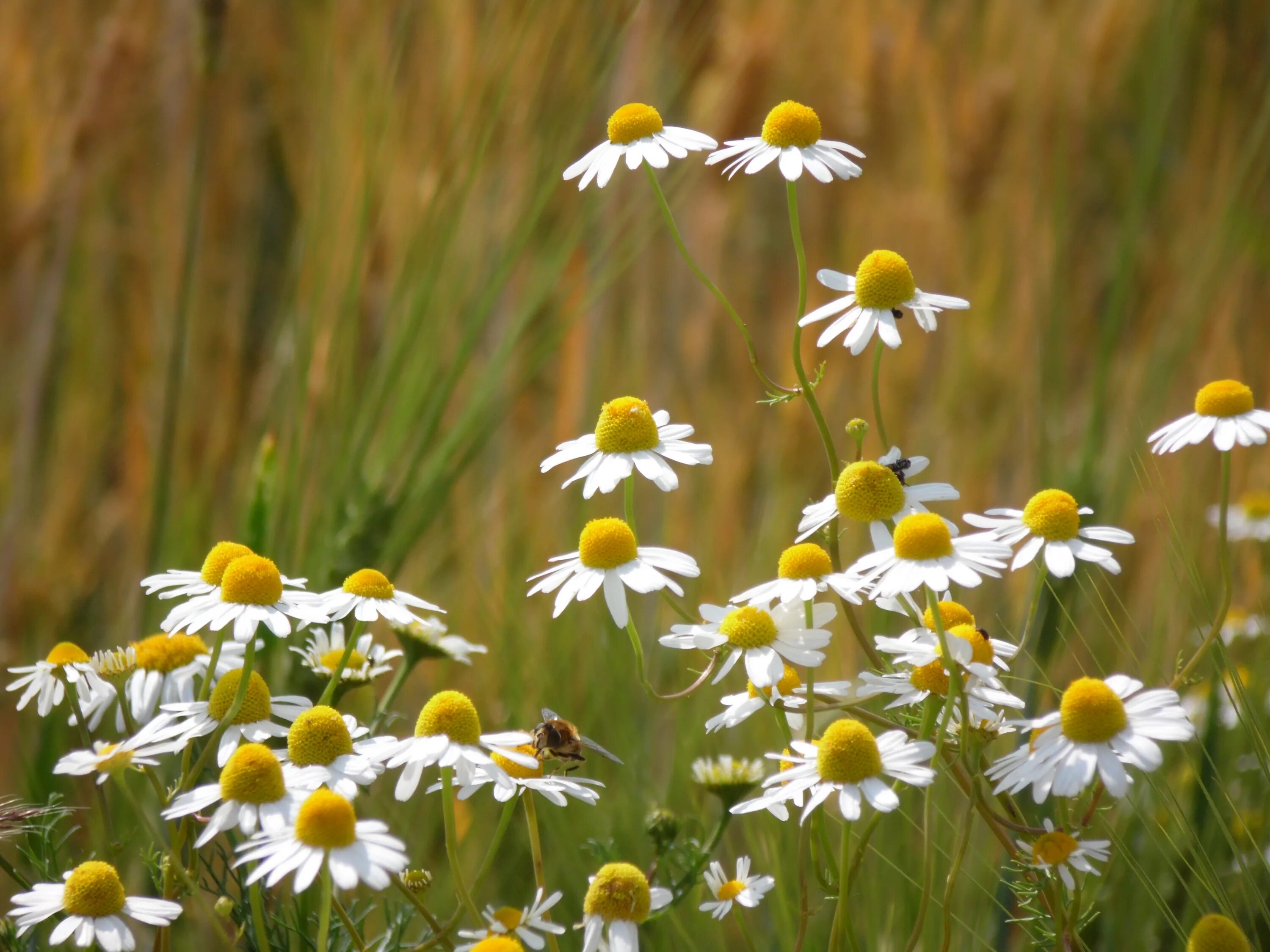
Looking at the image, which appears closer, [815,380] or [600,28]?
[815,380]

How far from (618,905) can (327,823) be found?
0.13m

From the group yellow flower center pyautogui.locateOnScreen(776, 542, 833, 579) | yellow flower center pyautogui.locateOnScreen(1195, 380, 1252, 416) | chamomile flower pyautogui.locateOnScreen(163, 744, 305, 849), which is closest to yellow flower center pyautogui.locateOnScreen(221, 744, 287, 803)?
chamomile flower pyautogui.locateOnScreen(163, 744, 305, 849)

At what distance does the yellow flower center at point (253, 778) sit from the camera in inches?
17.5

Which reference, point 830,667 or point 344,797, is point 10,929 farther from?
point 830,667

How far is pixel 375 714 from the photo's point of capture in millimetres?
647

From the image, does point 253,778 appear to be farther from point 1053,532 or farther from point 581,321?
point 581,321

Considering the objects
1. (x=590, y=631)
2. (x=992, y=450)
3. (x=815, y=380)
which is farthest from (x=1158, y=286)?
(x=815, y=380)

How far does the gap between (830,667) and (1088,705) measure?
50cm

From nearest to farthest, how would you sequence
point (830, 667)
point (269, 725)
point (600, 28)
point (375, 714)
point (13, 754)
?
1. point (269, 725)
2. point (375, 714)
3. point (830, 667)
4. point (600, 28)
5. point (13, 754)

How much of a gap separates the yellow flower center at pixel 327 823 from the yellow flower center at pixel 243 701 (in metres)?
0.12

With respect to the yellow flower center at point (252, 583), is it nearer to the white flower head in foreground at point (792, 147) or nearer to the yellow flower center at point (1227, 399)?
the white flower head in foreground at point (792, 147)

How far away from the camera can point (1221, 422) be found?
1.90 ft

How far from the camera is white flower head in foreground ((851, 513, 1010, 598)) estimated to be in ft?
1.54

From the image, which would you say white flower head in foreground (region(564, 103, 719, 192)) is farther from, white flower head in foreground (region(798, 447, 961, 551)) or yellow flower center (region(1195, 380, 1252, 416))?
yellow flower center (region(1195, 380, 1252, 416))
